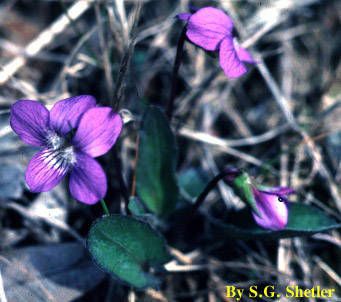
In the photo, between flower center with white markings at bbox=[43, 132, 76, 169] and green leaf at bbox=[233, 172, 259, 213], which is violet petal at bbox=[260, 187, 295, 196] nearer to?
green leaf at bbox=[233, 172, 259, 213]

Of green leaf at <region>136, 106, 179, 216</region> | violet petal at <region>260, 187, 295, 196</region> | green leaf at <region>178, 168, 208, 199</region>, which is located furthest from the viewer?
green leaf at <region>178, 168, 208, 199</region>

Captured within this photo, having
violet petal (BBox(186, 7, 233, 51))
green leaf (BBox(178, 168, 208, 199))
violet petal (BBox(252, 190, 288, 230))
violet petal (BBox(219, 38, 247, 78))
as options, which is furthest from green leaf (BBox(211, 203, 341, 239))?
violet petal (BBox(186, 7, 233, 51))

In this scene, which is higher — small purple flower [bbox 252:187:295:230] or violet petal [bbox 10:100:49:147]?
violet petal [bbox 10:100:49:147]

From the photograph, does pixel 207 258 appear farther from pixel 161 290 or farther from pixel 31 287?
pixel 31 287

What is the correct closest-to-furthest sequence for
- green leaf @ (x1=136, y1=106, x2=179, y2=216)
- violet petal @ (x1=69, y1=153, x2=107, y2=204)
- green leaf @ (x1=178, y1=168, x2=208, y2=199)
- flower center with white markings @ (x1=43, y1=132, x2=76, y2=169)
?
violet petal @ (x1=69, y1=153, x2=107, y2=204) < flower center with white markings @ (x1=43, y1=132, x2=76, y2=169) < green leaf @ (x1=136, y1=106, x2=179, y2=216) < green leaf @ (x1=178, y1=168, x2=208, y2=199)

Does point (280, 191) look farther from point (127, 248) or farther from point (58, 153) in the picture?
point (58, 153)

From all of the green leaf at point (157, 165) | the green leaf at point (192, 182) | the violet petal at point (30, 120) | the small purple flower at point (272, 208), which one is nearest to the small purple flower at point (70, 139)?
the violet petal at point (30, 120)
